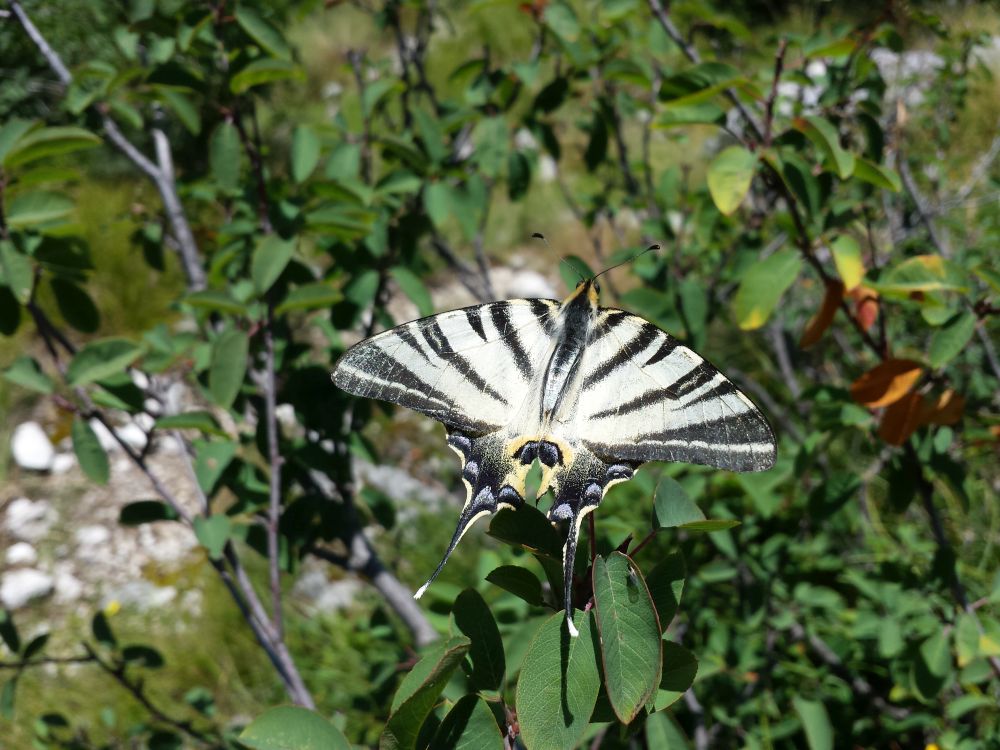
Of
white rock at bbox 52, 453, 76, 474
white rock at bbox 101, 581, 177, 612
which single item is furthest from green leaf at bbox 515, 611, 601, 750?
white rock at bbox 52, 453, 76, 474

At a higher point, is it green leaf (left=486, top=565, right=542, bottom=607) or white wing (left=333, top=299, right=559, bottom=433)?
white wing (left=333, top=299, right=559, bottom=433)

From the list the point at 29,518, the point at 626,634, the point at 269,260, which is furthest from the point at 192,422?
the point at 29,518

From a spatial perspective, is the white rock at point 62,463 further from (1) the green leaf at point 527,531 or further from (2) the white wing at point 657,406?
(1) the green leaf at point 527,531

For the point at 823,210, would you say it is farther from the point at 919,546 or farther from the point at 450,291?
the point at 450,291

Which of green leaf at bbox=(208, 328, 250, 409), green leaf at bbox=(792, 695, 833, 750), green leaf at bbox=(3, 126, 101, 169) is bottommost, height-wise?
green leaf at bbox=(792, 695, 833, 750)

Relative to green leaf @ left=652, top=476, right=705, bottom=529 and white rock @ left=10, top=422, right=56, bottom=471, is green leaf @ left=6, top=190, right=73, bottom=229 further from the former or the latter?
white rock @ left=10, top=422, right=56, bottom=471

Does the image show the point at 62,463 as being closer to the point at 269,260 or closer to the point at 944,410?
the point at 269,260

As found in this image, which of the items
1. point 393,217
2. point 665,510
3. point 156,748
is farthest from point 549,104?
point 156,748

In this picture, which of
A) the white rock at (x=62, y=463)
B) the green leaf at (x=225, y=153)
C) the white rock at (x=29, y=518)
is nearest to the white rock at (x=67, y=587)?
the white rock at (x=29, y=518)
